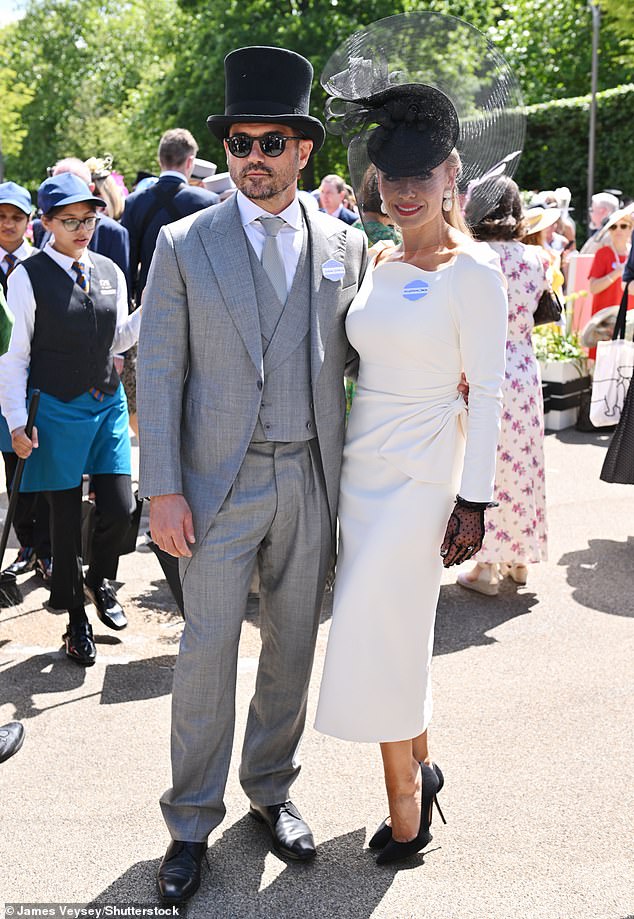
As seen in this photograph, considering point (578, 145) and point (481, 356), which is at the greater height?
point (578, 145)

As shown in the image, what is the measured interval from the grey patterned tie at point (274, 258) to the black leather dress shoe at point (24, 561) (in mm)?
3412

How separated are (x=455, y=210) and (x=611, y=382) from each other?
3.40m

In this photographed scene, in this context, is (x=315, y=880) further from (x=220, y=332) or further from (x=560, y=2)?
(x=560, y=2)

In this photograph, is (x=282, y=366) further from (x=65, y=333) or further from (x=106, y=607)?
(x=106, y=607)

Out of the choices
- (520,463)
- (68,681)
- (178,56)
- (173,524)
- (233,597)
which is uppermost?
(178,56)

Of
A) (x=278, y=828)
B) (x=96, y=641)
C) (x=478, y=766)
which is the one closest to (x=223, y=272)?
(x=278, y=828)

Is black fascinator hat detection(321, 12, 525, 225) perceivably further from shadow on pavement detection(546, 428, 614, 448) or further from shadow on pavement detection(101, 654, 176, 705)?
shadow on pavement detection(546, 428, 614, 448)

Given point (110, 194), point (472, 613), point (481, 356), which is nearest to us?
point (481, 356)

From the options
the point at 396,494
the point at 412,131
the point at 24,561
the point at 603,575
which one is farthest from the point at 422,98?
the point at 24,561

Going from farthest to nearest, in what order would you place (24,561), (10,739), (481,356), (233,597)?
(24,561)
(10,739)
(233,597)
(481,356)

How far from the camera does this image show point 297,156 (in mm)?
3029

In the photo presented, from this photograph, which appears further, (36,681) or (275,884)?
(36,681)

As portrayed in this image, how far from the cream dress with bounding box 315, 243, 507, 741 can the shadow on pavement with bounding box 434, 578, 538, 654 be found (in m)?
1.82

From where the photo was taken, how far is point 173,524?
2934 millimetres
